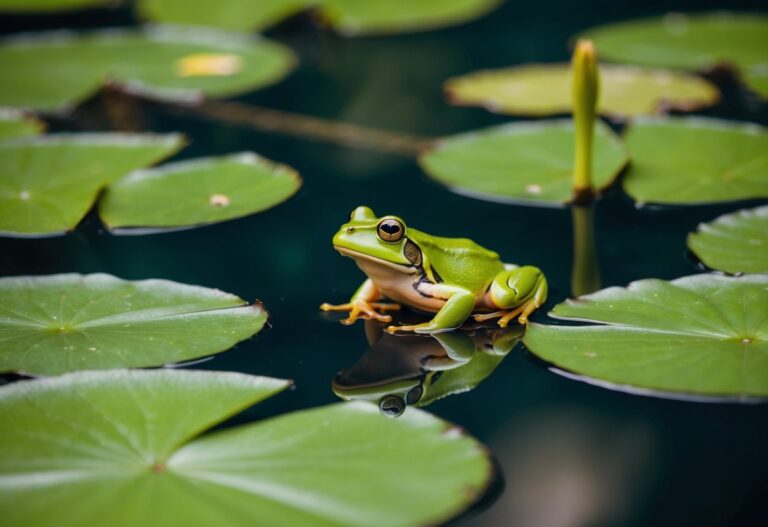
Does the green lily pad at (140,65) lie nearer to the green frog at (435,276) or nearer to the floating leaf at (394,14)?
the floating leaf at (394,14)

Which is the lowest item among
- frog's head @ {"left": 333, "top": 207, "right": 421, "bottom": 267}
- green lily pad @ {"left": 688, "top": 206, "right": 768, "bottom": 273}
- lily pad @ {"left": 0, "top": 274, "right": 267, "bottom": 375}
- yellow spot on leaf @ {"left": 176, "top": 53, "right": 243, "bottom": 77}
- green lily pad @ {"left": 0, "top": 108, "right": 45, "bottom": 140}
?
yellow spot on leaf @ {"left": 176, "top": 53, "right": 243, "bottom": 77}

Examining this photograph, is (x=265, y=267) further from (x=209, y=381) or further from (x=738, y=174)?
(x=738, y=174)

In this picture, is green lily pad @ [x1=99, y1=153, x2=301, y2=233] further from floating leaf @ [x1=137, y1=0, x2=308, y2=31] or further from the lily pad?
floating leaf @ [x1=137, y1=0, x2=308, y2=31]

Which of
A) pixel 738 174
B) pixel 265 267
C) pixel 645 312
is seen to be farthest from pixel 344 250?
pixel 738 174

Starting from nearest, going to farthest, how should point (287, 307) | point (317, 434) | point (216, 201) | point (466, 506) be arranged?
point (466, 506) → point (317, 434) → point (287, 307) → point (216, 201)

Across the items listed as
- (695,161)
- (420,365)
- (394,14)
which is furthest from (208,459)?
(394,14)

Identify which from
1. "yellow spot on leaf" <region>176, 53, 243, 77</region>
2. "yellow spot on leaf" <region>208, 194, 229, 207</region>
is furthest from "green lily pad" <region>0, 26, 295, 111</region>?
"yellow spot on leaf" <region>208, 194, 229, 207</region>
